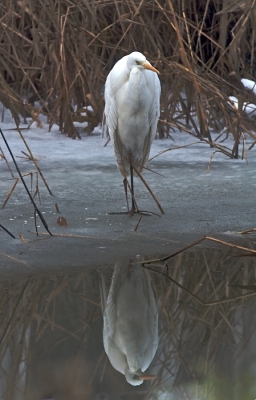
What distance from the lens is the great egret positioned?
4.12m

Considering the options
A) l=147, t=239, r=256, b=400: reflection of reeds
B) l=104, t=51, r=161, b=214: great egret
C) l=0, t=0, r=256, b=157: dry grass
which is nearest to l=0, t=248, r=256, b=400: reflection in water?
l=147, t=239, r=256, b=400: reflection of reeds

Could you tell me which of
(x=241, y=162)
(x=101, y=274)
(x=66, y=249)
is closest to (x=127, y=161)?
(x=241, y=162)

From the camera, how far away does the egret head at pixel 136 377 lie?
2023 mm

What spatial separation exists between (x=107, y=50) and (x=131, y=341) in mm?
4463

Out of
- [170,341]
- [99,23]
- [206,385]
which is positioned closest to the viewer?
[206,385]

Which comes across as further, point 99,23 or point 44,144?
point 99,23

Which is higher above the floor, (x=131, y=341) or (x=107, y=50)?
(x=107, y=50)

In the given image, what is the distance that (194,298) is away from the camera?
272 cm

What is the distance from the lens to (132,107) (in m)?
4.23

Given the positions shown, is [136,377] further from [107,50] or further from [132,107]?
[107,50]

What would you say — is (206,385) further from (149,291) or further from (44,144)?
(44,144)

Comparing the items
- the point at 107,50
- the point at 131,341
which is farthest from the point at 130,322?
the point at 107,50

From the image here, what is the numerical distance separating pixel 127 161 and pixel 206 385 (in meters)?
2.71

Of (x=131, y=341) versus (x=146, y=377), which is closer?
(x=146, y=377)
